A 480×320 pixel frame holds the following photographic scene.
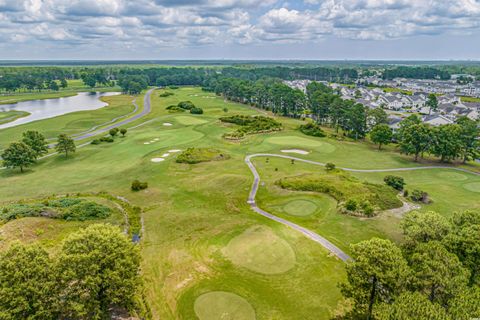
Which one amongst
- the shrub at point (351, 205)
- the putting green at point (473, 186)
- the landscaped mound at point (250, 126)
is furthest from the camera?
the landscaped mound at point (250, 126)

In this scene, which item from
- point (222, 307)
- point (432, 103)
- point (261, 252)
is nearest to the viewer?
point (222, 307)

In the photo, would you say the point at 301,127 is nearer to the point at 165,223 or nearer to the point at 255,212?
the point at 255,212

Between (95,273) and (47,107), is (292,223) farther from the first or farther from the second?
(47,107)

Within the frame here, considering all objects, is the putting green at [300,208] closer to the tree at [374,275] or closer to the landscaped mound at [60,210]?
the tree at [374,275]

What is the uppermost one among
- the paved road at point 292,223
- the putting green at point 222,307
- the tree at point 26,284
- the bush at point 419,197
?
the tree at point 26,284

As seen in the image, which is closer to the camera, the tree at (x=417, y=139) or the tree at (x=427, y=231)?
the tree at (x=427, y=231)

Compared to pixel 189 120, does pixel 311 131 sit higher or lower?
higher

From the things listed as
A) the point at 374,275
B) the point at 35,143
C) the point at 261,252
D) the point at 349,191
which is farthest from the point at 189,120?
the point at 374,275

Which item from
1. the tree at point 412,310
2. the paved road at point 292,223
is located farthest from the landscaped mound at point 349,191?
the tree at point 412,310
